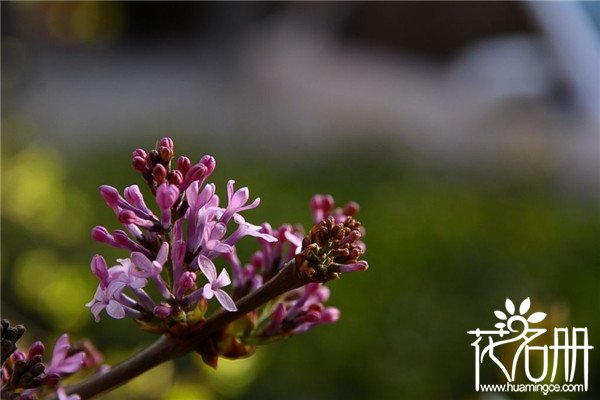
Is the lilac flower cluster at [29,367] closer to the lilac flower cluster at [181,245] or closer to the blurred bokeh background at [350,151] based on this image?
the lilac flower cluster at [181,245]

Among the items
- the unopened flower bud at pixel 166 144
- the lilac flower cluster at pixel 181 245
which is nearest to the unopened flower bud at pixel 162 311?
the lilac flower cluster at pixel 181 245

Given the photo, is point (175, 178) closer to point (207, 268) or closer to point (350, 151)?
point (207, 268)

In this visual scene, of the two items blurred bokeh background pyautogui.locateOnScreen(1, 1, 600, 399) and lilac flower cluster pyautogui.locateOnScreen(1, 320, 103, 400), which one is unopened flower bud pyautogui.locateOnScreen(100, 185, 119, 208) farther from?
blurred bokeh background pyautogui.locateOnScreen(1, 1, 600, 399)

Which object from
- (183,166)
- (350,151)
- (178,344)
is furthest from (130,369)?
(350,151)

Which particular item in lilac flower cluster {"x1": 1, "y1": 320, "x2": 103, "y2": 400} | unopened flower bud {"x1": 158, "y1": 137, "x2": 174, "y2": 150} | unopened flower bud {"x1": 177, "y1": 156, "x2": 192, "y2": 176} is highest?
unopened flower bud {"x1": 158, "y1": 137, "x2": 174, "y2": 150}

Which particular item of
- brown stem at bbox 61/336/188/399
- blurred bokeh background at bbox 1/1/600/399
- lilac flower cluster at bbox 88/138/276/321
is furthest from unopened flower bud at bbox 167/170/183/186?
blurred bokeh background at bbox 1/1/600/399

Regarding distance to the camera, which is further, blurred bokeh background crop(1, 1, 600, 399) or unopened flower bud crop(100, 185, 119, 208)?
blurred bokeh background crop(1, 1, 600, 399)
